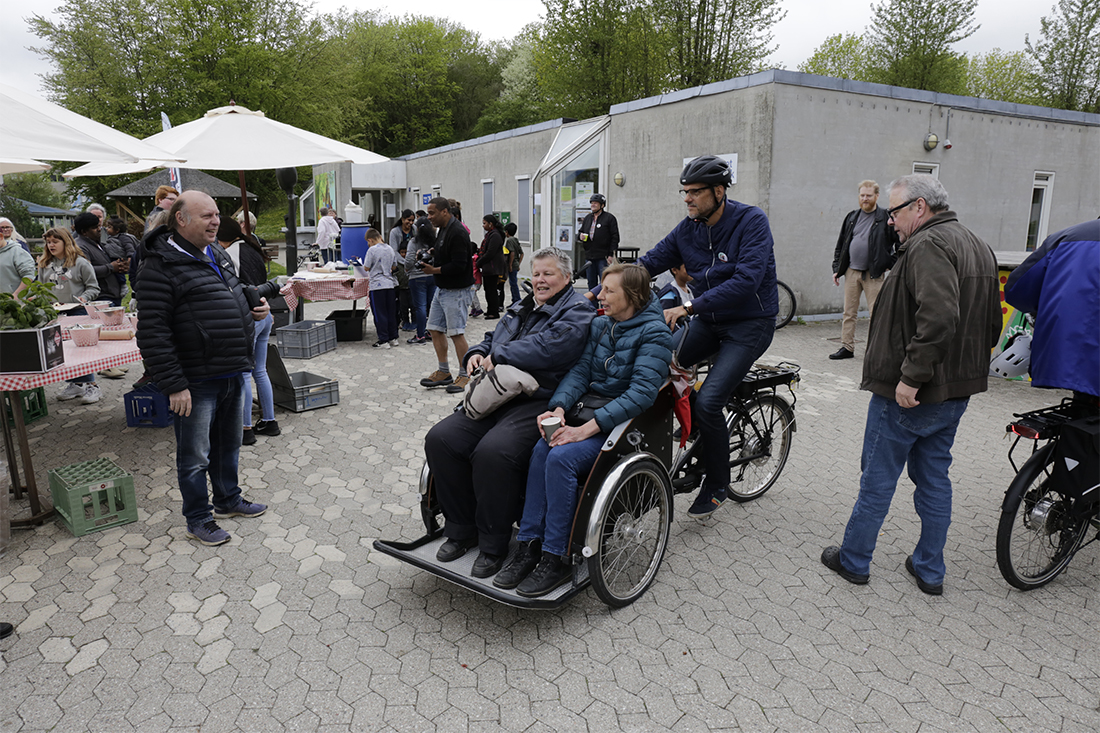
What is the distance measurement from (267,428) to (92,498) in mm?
1778

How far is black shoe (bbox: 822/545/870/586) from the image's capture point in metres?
3.50

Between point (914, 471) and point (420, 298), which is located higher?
point (420, 298)

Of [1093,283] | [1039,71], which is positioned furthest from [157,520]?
[1039,71]

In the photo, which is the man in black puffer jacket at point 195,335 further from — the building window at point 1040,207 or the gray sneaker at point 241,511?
the building window at point 1040,207

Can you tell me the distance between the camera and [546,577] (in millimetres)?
2990

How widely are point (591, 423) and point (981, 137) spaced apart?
13402mm

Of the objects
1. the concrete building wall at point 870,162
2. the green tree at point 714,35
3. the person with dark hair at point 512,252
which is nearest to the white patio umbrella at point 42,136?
the person with dark hair at point 512,252

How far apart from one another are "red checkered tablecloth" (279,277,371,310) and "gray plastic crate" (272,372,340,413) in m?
2.52

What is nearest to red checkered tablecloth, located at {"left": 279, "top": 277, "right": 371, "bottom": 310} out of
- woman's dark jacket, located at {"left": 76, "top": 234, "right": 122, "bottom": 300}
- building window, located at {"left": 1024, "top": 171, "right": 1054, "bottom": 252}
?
woman's dark jacket, located at {"left": 76, "top": 234, "right": 122, "bottom": 300}

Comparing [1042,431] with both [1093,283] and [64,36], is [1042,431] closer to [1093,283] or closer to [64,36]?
[1093,283]

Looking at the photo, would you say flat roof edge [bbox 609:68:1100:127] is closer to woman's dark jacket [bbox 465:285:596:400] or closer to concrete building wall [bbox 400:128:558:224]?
concrete building wall [bbox 400:128:558:224]

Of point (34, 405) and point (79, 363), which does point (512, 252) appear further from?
point (79, 363)

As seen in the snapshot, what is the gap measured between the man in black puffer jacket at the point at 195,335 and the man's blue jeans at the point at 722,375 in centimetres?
259

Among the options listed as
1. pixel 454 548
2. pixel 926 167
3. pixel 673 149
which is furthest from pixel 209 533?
pixel 926 167
